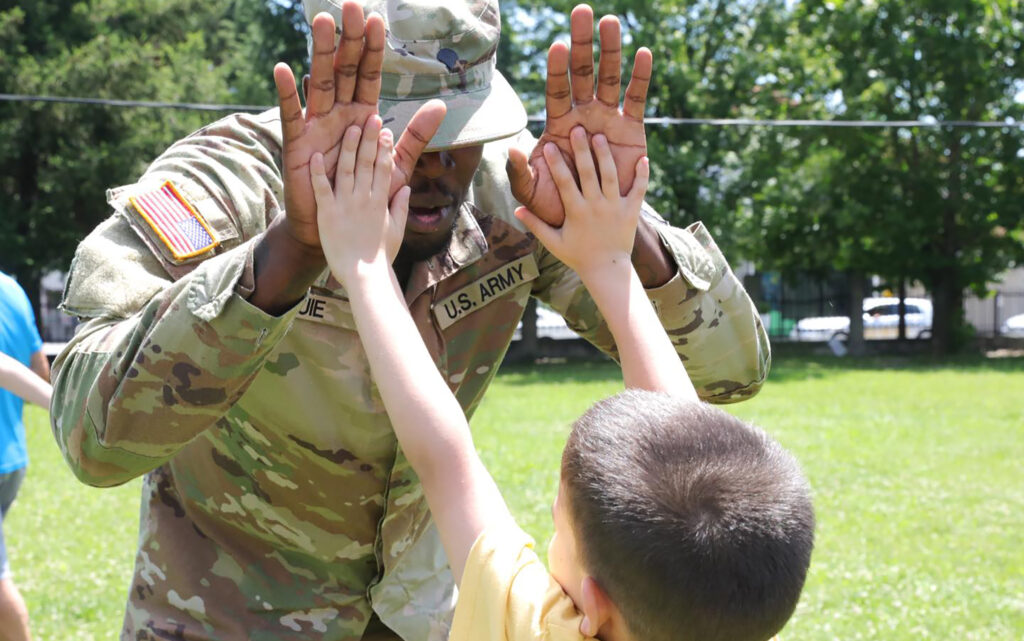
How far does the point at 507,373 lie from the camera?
79.6 feet

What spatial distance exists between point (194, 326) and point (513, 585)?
2.10 feet

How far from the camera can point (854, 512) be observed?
9.47 metres

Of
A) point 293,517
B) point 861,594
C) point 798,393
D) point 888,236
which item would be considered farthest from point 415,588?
point 888,236

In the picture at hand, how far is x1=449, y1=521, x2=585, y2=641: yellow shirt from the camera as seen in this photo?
5.39 ft

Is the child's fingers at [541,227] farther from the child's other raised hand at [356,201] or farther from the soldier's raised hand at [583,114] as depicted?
the child's other raised hand at [356,201]

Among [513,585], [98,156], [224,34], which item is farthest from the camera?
[224,34]

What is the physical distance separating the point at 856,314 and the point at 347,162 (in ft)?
90.7

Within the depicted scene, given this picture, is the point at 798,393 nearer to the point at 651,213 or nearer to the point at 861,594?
the point at 861,594

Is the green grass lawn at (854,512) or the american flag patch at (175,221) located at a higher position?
the american flag patch at (175,221)

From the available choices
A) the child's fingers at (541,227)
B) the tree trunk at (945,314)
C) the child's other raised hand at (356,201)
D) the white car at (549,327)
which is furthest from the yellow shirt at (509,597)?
the white car at (549,327)

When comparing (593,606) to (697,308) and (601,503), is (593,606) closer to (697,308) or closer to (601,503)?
(601,503)

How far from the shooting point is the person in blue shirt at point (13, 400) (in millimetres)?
4926

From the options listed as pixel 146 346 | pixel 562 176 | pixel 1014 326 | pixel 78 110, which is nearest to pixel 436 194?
pixel 562 176

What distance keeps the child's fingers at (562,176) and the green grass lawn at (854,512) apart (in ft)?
16.0
